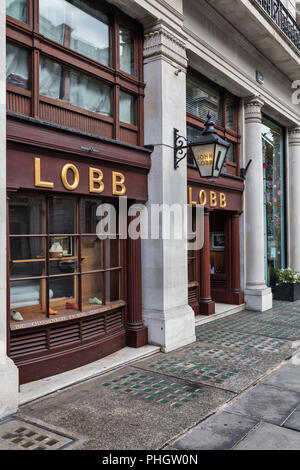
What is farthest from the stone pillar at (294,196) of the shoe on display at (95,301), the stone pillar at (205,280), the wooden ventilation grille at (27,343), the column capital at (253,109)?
the wooden ventilation grille at (27,343)

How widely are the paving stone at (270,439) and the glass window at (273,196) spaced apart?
9534mm

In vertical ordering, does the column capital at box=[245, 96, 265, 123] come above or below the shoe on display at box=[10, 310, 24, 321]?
above

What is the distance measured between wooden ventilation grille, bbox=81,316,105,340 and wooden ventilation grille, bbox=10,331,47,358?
2.59ft

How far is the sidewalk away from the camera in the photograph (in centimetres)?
409

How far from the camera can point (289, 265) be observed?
48.7 ft

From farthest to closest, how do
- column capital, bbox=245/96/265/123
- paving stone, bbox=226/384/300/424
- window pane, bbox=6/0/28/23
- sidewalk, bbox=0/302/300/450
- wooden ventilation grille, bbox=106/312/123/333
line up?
column capital, bbox=245/96/265/123
wooden ventilation grille, bbox=106/312/123/333
window pane, bbox=6/0/28/23
paving stone, bbox=226/384/300/424
sidewalk, bbox=0/302/300/450

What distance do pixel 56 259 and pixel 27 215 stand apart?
2.74 ft

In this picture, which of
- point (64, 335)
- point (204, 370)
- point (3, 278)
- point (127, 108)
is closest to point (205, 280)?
point (204, 370)

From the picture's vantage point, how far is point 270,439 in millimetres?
4098

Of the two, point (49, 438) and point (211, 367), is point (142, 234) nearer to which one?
point (211, 367)

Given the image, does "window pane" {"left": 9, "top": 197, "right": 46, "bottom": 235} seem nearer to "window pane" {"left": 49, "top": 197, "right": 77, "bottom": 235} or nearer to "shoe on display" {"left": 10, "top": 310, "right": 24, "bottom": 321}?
"window pane" {"left": 49, "top": 197, "right": 77, "bottom": 235}

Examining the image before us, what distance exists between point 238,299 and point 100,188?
21.5ft

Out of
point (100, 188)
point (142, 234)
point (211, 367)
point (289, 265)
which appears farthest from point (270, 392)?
point (289, 265)

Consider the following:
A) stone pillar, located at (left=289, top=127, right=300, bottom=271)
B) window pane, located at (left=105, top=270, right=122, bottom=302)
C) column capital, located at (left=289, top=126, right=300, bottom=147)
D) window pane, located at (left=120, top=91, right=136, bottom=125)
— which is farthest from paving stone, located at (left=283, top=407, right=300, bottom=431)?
column capital, located at (left=289, top=126, right=300, bottom=147)
